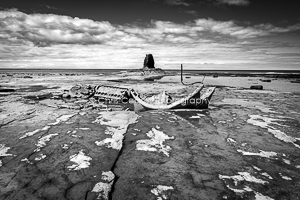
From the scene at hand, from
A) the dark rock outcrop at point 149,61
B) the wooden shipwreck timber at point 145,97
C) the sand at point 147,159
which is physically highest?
the dark rock outcrop at point 149,61

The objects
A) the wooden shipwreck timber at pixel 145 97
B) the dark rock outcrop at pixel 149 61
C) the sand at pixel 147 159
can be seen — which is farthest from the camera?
the dark rock outcrop at pixel 149 61

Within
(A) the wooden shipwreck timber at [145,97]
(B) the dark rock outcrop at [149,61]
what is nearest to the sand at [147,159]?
(A) the wooden shipwreck timber at [145,97]

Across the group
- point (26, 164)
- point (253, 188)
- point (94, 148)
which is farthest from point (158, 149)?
point (26, 164)

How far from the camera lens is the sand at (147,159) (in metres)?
3.24

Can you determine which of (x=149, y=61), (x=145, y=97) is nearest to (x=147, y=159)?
(x=145, y=97)

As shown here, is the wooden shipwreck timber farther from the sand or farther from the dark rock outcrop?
the dark rock outcrop

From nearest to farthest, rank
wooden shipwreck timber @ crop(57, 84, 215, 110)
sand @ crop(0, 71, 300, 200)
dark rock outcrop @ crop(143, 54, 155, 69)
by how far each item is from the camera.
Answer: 1. sand @ crop(0, 71, 300, 200)
2. wooden shipwreck timber @ crop(57, 84, 215, 110)
3. dark rock outcrop @ crop(143, 54, 155, 69)

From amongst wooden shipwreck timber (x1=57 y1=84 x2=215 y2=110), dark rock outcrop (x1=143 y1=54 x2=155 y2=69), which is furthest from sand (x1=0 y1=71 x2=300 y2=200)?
dark rock outcrop (x1=143 y1=54 x2=155 y2=69)

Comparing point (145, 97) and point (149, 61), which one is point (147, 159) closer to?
point (145, 97)

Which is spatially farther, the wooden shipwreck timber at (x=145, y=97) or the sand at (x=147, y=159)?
the wooden shipwreck timber at (x=145, y=97)

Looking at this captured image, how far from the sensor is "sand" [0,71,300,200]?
3240 millimetres

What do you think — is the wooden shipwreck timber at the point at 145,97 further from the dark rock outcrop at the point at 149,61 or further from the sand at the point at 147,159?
the dark rock outcrop at the point at 149,61

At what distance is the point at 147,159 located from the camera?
173 inches

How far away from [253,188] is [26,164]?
5.08m
